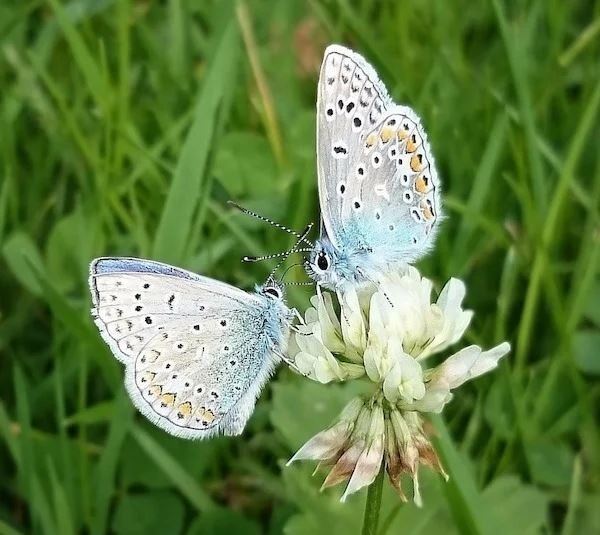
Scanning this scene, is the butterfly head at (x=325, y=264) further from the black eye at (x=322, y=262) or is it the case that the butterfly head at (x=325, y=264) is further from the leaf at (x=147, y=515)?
the leaf at (x=147, y=515)

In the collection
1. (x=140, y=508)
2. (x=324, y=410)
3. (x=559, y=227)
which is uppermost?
(x=559, y=227)

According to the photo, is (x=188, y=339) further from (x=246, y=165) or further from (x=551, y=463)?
(x=246, y=165)

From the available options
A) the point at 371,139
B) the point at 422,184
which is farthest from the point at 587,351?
the point at 371,139

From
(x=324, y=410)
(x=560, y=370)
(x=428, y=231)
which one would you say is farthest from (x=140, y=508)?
(x=560, y=370)

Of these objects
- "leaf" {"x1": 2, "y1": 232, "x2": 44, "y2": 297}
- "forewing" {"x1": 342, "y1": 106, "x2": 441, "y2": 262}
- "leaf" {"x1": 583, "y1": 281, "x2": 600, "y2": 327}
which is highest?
"forewing" {"x1": 342, "y1": 106, "x2": 441, "y2": 262}

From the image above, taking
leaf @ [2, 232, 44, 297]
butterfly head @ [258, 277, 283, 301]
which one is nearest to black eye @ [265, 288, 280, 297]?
butterfly head @ [258, 277, 283, 301]

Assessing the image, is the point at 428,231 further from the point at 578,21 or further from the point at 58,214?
the point at 578,21

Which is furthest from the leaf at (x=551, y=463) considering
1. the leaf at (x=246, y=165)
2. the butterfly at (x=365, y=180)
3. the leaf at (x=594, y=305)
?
the leaf at (x=246, y=165)

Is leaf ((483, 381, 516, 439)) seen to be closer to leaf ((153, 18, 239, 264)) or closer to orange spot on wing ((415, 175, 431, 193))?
orange spot on wing ((415, 175, 431, 193))
